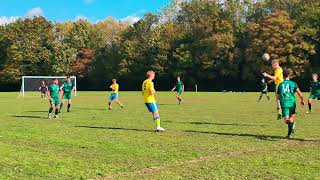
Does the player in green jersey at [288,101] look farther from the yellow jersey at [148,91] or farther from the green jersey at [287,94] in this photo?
the yellow jersey at [148,91]

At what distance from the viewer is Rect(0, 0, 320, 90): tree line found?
2746 inches

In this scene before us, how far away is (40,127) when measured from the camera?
16922 mm

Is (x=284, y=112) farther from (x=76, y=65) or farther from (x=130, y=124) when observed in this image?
(x=76, y=65)

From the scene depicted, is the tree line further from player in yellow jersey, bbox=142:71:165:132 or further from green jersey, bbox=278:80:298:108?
green jersey, bbox=278:80:298:108

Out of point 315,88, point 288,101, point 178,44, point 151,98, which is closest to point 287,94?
point 288,101

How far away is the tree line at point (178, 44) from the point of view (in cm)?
6975

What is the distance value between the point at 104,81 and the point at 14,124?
70.3 m

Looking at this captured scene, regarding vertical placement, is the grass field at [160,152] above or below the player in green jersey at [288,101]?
below

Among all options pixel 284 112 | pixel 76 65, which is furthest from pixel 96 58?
pixel 284 112

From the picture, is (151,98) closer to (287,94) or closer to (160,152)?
(287,94)

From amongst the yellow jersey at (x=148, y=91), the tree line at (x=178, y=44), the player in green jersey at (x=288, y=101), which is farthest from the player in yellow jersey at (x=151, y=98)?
the tree line at (x=178, y=44)

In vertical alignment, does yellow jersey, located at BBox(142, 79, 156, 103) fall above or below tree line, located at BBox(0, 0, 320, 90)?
below

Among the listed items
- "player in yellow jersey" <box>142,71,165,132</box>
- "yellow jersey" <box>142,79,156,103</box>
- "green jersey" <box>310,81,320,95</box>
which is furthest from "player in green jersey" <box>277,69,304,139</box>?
"green jersey" <box>310,81,320,95</box>

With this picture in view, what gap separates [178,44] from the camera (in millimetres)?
81750
